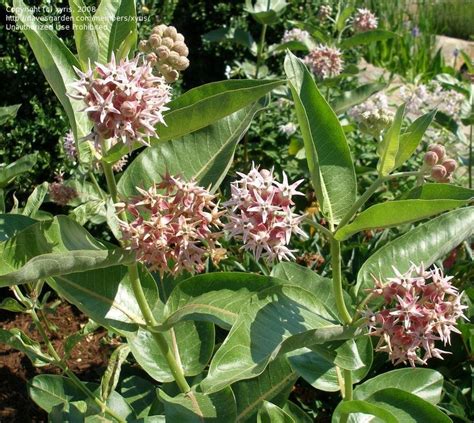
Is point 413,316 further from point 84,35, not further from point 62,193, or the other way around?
point 62,193

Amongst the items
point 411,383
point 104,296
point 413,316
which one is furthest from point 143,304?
point 411,383

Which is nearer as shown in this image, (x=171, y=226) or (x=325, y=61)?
(x=171, y=226)

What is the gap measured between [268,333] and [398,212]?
38cm

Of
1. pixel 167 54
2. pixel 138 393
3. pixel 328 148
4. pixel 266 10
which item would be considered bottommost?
pixel 138 393

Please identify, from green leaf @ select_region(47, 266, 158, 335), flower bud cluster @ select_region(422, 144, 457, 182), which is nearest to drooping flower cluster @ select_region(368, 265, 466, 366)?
flower bud cluster @ select_region(422, 144, 457, 182)

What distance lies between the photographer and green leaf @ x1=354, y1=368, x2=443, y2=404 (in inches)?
72.9

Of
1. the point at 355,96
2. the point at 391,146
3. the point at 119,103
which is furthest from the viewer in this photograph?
the point at 355,96

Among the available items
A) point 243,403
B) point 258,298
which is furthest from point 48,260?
point 243,403

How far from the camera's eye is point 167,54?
5.18 ft

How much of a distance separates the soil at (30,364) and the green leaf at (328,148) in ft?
5.11

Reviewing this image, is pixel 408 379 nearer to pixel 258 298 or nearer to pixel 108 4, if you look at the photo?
pixel 258 298

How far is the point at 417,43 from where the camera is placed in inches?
365

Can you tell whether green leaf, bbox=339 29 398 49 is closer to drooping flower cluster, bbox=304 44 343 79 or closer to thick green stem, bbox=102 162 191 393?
drooping flower cluster, bbox=304 44 343 79

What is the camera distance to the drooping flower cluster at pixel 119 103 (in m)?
1.28
